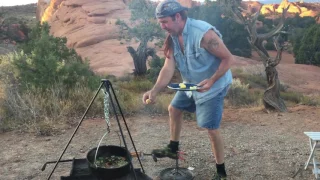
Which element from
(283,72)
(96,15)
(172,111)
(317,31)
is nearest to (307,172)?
(172,111)

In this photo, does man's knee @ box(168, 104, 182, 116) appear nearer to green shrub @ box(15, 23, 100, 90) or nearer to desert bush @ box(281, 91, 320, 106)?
green shrub @ box(15, 23, 100, 90)

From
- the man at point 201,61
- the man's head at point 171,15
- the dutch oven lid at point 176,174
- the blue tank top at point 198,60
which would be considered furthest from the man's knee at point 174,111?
the man's head at point 171,15

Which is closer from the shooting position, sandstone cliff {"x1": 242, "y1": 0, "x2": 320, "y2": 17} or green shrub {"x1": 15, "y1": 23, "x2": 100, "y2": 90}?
green shrub {"x1": 15, "y1": 23, "x2": 100, "y2": 90}

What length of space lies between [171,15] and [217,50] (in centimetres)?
48

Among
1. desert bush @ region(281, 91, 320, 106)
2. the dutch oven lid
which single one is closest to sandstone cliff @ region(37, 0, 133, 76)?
desert bush @ region(281, 91, 320, 106)

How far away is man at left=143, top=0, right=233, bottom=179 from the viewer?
320cm

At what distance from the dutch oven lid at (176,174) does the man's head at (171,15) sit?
4.84ft

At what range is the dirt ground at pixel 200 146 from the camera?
13.7 feet

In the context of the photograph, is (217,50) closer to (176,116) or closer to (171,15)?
(171,15)

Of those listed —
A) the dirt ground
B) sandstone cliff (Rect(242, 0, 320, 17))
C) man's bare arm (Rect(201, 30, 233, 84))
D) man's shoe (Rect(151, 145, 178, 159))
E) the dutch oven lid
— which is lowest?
sandstone cliff (Rect(242, 0, 320, 17))

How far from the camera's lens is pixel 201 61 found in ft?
11.0

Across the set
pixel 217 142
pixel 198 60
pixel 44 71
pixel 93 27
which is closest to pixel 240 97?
pixel 44 71

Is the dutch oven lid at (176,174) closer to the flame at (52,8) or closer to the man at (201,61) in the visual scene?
the man at (201,61)

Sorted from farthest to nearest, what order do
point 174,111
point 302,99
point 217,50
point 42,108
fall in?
point 302,99 < point 42,108 < point 174,111 < point 217,50
